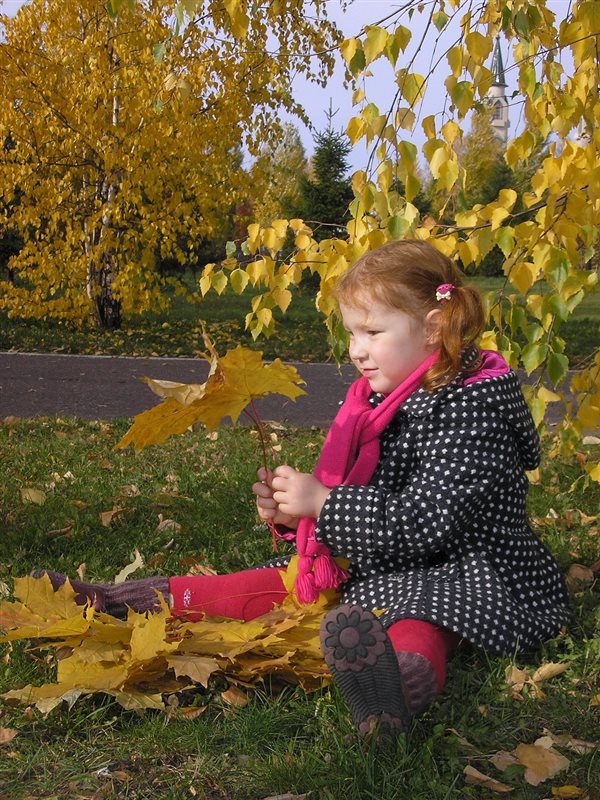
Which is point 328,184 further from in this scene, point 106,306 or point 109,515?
point 109,515

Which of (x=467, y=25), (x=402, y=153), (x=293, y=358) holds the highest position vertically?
(x=467, y=25)

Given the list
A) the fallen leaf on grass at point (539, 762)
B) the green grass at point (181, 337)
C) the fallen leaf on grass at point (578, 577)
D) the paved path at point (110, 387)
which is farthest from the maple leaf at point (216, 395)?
the green grass at point (181, 337)

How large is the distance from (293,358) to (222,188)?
206 centimetres

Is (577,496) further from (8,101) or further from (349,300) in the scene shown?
(8,101)

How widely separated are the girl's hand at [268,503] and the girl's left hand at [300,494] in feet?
0.19

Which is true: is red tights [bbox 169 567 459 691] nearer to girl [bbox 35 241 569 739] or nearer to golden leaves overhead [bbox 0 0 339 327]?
girl [bbox 35 241 569 739]

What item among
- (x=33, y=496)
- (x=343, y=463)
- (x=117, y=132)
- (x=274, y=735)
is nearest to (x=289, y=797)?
(x=274, y=735)

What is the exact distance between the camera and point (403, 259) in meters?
2.30

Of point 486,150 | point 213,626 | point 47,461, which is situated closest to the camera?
point 213,626

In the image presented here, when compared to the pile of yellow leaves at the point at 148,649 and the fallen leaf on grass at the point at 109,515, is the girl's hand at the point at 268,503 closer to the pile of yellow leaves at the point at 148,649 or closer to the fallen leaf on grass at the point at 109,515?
the pile of yellow leaves at the point at 148,649

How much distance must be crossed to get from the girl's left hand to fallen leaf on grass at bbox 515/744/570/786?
68 cm

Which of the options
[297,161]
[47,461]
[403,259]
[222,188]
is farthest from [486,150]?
[403,259]

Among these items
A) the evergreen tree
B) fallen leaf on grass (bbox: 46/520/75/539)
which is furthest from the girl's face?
the evergreen tree

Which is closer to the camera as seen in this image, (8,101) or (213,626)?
(213,626)
